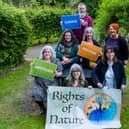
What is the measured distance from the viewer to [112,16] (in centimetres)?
1330

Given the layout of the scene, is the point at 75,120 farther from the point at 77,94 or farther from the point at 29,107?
the point at 29,107

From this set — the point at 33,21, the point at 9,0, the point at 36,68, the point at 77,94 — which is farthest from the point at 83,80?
the point at 9,0

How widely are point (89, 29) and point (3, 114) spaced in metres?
2.35

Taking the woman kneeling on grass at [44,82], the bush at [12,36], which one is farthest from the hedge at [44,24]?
the woman kneeling on grass at [44,82]

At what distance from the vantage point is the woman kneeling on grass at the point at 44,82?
7.69 m

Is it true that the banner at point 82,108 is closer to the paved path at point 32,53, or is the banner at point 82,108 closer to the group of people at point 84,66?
the group of people at point 84,66

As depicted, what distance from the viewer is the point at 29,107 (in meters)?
8.43

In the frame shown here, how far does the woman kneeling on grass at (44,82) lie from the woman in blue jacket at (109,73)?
28.9 inches

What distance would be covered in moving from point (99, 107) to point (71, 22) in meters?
2.70

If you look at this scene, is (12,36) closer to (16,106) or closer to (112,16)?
(112,16)

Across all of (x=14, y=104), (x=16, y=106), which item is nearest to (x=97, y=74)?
(x=16, y=106)

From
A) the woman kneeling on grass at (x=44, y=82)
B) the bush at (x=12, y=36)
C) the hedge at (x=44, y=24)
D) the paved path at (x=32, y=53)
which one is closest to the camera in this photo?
the woman kneeling on grass at (x=44, y=82)

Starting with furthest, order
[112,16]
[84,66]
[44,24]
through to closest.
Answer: [44,24] → [112,16] → [84,66]

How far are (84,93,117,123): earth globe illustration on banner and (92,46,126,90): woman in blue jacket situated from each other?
0.31 metres
